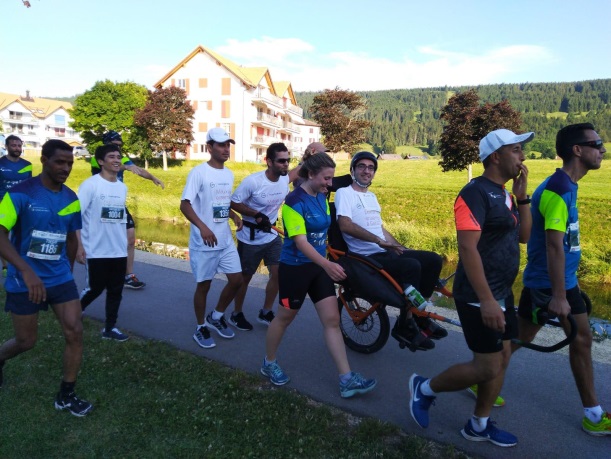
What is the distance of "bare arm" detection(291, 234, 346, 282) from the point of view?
3.51 m

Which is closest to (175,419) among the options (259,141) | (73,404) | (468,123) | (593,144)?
(73,404)

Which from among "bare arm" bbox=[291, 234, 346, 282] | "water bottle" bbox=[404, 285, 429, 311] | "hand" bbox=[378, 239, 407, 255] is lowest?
"water bottle" bbox=[404, 285, 429, 311]

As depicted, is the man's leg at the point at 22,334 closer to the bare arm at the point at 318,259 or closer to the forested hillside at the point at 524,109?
the bare arm at the point at 318,259

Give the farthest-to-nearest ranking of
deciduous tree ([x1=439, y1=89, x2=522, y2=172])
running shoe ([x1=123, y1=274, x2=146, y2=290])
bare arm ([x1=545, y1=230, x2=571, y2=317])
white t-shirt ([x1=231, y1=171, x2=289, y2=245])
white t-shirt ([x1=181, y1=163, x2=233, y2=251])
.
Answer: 1. deciduous tree ([x1=439, y1=89, x2=522, y2=172])
2. running shoe ([x1=123, y1=274, x2=146, y2=290])
3. white t-shirt ([x1=231, y1=171, x2=289, y2=245])
4. white t-shirt ([x1=181, y1=163, x2=233, y2=251])
5. bare arm ([x1=545, y1=230, x2=571, y2=317])

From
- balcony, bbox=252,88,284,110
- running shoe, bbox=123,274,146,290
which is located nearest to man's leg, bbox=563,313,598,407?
running shoe, bbox=123,274,146,290

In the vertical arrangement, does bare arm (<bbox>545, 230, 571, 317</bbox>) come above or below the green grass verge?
above

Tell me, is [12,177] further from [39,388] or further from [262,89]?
[262,89]

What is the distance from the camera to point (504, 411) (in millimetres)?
3771

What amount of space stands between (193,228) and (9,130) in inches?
4053

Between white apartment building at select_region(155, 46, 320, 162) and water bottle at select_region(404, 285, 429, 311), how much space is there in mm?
50477

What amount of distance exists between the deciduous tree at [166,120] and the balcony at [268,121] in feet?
34.0

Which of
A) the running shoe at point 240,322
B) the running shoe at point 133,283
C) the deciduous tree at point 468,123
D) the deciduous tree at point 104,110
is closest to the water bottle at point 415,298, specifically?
the running shoe at point 240,322

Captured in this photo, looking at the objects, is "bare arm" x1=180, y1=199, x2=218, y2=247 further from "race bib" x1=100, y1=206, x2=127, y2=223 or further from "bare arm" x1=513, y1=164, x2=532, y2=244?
"bare arm" x1=513, y1=164, x2=532, y2=244

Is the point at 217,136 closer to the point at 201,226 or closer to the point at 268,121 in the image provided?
the point at 201,226
